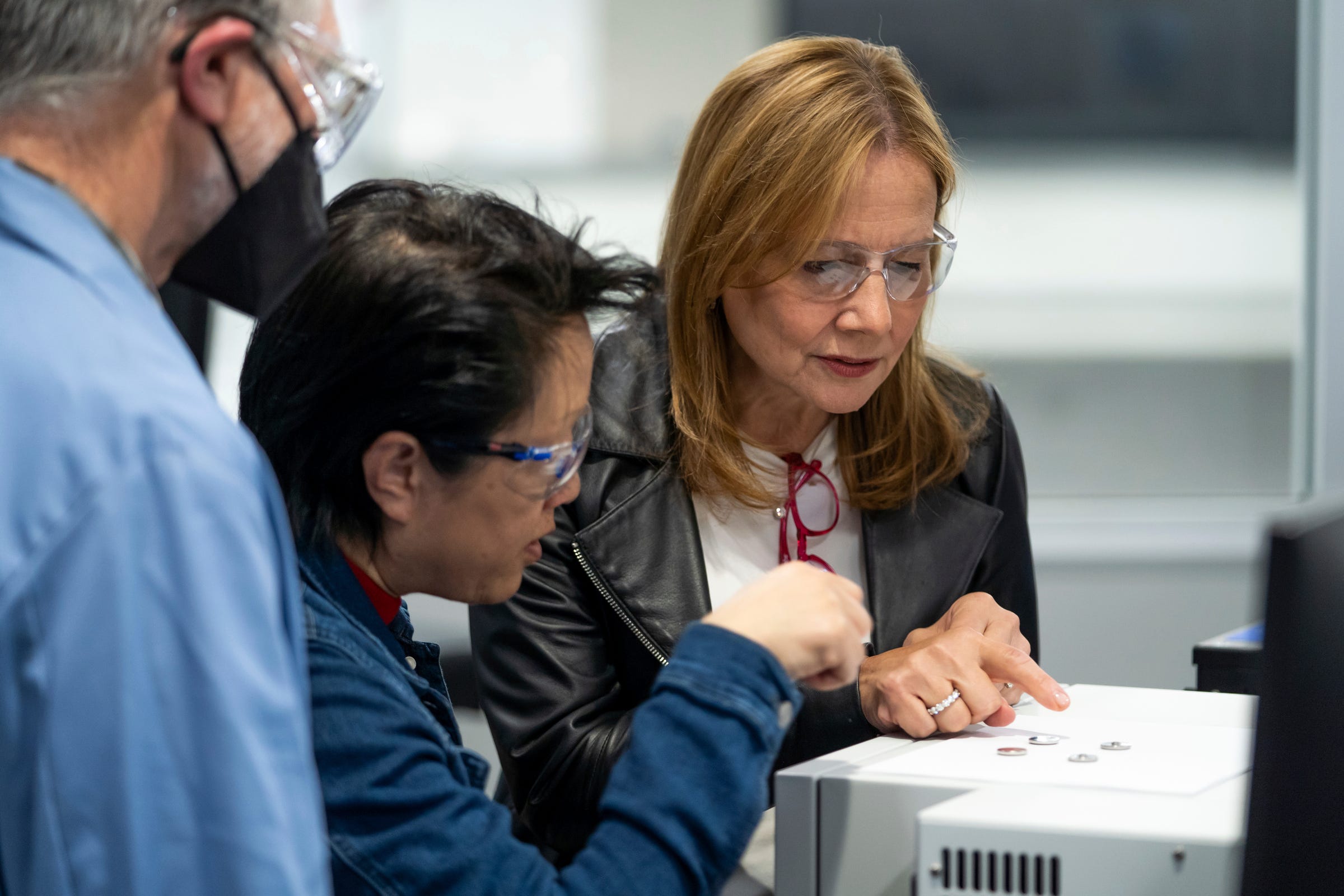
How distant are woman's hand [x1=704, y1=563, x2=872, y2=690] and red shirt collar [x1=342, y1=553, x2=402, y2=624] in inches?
10.3

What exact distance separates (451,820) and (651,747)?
0.44ft

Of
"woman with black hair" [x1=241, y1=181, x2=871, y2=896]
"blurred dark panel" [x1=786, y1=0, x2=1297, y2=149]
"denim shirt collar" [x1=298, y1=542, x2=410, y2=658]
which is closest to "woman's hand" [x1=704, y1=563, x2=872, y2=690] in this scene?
"woman with black hair" [x1=241, y1=181, x2=871, y2=896]

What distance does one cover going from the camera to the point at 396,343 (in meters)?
0.91

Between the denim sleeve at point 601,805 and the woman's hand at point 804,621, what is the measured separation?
0.13 ft

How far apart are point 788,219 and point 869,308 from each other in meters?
0.12

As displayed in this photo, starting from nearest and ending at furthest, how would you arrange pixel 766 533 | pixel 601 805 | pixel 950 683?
pixel 601 805 → pixel 950 683 → pixel 766 533

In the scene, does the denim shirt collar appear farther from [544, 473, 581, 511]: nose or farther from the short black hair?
[544, 473, 581, 511]: nose

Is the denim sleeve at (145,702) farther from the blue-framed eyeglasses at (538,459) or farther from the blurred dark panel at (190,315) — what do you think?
the blurred dark panel at (190,315)

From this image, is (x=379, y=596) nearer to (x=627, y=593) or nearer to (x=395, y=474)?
(x=395, y=474)

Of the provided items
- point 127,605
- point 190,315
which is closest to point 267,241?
point 127,605

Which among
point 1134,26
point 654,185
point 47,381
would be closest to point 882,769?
point 47,381

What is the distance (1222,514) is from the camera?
3342mm

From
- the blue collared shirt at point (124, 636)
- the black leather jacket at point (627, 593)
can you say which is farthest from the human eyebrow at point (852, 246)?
the blue collared shirt at point (124, 636)

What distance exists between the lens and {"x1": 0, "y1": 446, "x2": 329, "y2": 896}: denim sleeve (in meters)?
0.57
